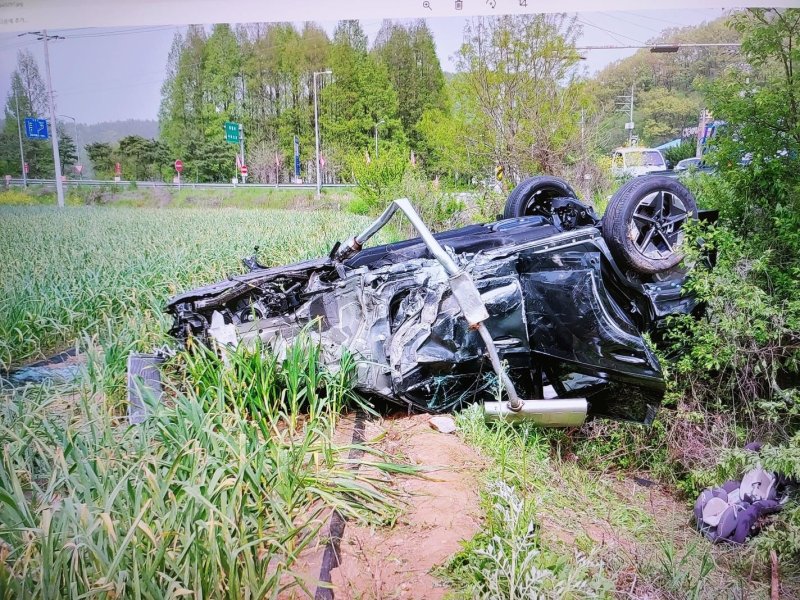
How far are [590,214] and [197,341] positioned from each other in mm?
1854

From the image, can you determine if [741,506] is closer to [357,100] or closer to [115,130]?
[357,100]

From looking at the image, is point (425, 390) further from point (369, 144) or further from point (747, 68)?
point (747, 68)

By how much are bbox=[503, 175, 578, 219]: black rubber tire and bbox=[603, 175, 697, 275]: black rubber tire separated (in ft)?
1.28

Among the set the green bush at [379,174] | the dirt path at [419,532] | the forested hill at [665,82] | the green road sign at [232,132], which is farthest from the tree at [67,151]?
the forested hill at [665,82]

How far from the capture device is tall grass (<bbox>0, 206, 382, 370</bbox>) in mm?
2061

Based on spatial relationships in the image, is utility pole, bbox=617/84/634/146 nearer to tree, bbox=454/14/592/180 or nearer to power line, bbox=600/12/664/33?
tree, bbox=454/14/592/180

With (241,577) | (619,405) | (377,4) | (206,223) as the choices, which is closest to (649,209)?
(619,405)

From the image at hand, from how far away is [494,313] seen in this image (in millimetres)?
2512

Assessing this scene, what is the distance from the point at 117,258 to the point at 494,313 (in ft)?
5.19

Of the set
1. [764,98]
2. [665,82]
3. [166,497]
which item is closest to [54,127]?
[166,497]

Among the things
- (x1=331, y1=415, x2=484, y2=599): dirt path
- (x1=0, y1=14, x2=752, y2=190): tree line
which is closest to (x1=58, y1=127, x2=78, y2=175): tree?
(x1=0, y1=14, x2=752, y2=190): tree line

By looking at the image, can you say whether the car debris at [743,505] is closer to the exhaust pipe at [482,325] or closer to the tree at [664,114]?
the exhaust pipe at [482,325]

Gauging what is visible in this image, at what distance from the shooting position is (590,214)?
272 centimetres

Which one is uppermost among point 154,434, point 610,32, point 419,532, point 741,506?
point 610,32
